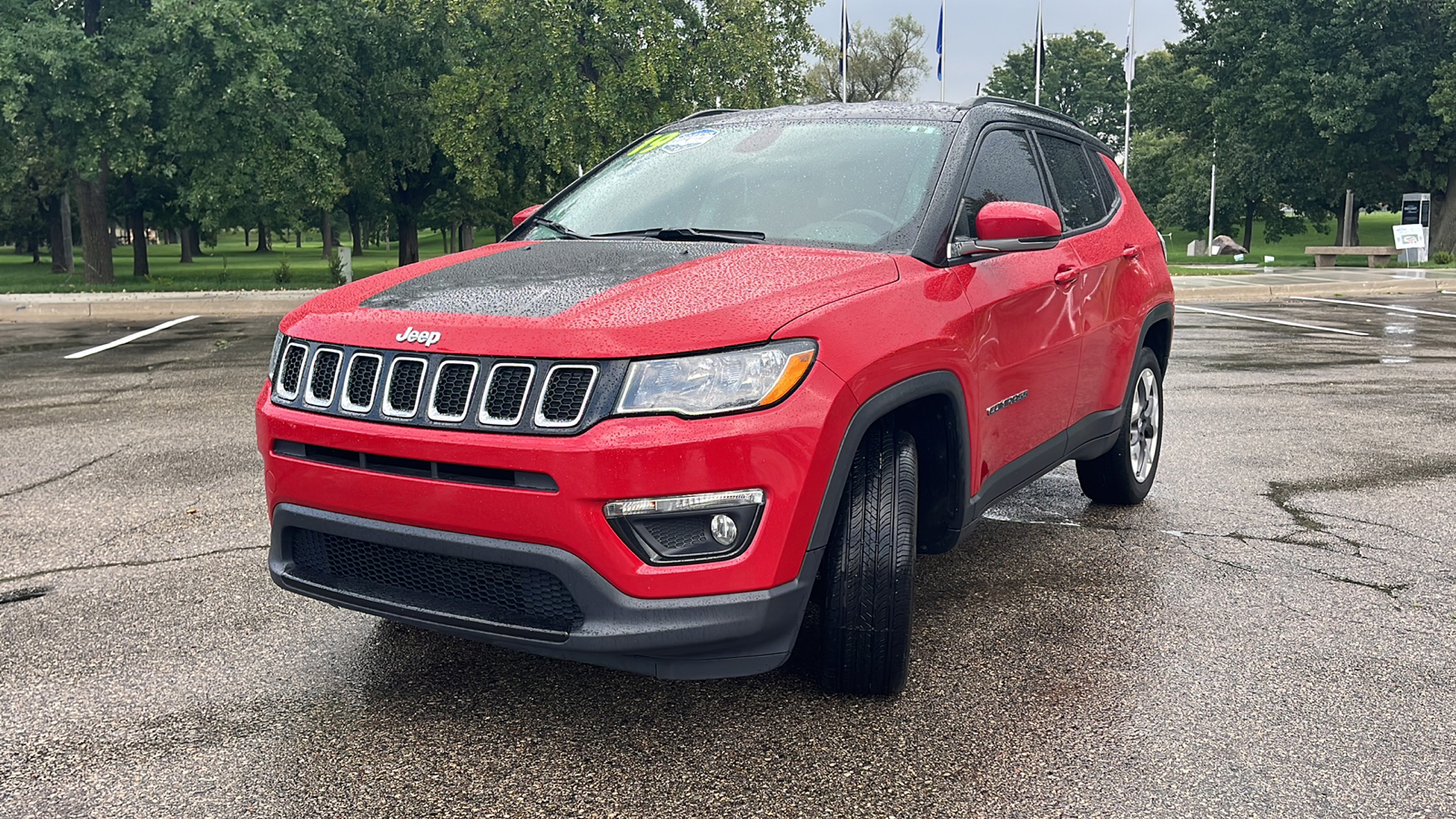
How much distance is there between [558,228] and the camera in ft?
14.9

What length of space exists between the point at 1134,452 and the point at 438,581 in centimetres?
392

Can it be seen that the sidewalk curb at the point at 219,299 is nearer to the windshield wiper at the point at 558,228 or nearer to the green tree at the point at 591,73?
the green tree at the point at 591,73

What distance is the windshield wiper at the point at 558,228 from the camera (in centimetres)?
438

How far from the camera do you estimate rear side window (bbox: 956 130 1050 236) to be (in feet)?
13.5

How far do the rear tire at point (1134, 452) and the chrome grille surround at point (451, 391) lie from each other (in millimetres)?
3558

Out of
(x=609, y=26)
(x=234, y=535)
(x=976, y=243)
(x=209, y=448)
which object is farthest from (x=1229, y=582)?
Result: (x=609, y=26)

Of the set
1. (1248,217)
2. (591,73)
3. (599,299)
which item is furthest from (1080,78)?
(599,299)

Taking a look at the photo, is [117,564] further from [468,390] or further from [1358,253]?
[1358,253]

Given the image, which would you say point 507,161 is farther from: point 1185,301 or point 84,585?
point 84,585

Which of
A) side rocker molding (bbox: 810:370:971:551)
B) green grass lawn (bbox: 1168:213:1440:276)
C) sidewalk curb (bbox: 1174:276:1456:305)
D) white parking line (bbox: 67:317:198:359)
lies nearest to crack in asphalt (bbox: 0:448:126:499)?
side rocker molding (bbox: 810:370:971:551)

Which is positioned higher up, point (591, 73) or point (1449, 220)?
point (591, 73)

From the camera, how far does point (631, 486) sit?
2.87 metres

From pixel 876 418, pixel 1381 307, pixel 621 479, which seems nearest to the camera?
pixel 621 479

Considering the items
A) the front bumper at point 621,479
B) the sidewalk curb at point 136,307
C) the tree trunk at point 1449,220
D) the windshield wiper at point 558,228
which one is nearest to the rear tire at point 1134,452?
the windshield wiper at point 558,228
